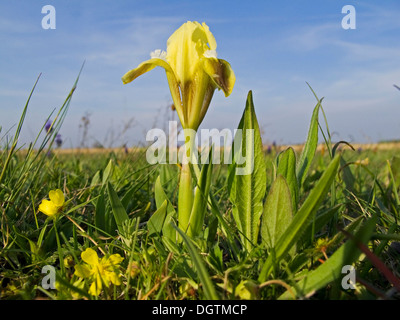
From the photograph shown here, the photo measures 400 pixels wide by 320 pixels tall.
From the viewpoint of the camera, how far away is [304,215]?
1.16m

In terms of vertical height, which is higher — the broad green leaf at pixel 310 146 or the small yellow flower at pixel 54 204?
the broad green leaf at pixel 310 146

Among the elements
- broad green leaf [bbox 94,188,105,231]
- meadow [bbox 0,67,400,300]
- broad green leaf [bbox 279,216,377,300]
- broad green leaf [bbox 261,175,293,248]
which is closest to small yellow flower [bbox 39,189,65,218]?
meadow [bbox 0,67,400,300]

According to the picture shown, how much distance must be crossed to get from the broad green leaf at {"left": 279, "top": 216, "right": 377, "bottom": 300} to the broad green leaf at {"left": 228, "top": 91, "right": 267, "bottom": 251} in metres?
0.32

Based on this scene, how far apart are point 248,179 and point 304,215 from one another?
36 cm

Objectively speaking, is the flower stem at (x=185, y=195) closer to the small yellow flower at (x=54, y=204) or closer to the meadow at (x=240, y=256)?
the meadow at (x=240, y=256)

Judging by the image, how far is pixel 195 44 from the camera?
4.33ft

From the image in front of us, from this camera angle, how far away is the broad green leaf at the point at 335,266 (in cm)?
113

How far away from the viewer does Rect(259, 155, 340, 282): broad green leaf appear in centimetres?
109

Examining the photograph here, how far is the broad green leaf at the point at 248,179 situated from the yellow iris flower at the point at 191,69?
17 cm

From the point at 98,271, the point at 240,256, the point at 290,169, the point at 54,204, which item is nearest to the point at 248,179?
the point at 290,169

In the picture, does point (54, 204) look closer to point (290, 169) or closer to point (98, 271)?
point (98, 271)

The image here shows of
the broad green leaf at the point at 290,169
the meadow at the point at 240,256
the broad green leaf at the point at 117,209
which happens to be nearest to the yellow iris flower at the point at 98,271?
the meadow at the point at 240,256

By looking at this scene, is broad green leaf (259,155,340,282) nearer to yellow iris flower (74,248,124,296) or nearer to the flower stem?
the flower stem
